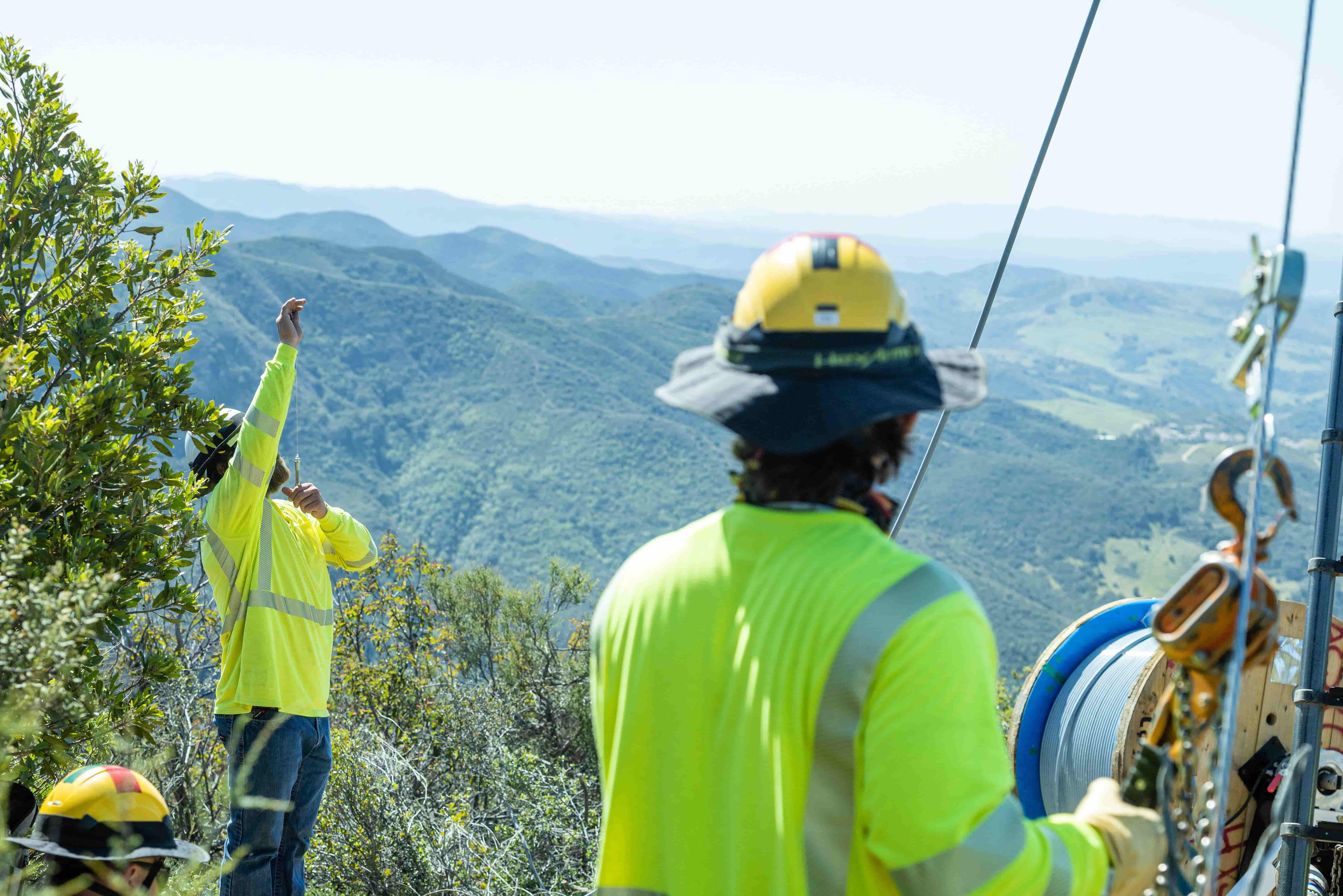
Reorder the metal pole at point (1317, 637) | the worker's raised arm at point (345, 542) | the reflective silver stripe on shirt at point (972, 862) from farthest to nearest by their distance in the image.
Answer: the worker's raised arm at point (345, 542), the metal pole at point (1317, 637), the reflective silver stripe on shirt at point (972, 862)

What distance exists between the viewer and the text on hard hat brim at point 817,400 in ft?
4.55

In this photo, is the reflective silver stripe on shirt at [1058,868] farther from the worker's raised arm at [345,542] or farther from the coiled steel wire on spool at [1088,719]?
the worker's raised arm at [345,542]

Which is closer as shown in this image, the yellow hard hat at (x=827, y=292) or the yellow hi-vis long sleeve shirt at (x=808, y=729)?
the yellow hi-vis long sleeve shirt at (x=808, y=729)

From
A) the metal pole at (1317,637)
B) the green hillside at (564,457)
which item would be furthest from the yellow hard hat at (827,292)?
the green hillside at (564,457)

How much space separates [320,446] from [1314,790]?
109 metres

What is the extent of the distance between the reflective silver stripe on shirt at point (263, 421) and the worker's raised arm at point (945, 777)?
279 cm

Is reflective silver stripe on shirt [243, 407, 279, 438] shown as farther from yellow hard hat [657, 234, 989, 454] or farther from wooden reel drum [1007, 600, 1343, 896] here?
wooden reel drum [1007, 600, 1343, 896]

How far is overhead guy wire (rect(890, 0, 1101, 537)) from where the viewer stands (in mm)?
3164

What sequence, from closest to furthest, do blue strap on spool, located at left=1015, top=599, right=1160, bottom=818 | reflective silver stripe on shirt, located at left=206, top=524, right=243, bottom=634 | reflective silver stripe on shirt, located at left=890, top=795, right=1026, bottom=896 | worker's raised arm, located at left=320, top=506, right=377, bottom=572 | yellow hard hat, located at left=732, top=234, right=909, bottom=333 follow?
reflective silver stripe on shirt, located at left=890, top=795, right=1026, bottom=896 → yellow hard hat, located at left=732, top=234, right=909, bottom=333 → reflective silver stripe on shirt, located at left=206, top=524, right=243, bottom=634 → blue strap on spool, located at left=1015, top=599, right=1160, bottom=818 → worker's raised arm, located at left=320, top=506, right=377, bottom=572

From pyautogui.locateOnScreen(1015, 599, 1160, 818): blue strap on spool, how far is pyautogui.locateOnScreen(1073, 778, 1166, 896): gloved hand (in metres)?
2.68

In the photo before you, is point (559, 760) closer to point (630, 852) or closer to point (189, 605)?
point (189, 605)

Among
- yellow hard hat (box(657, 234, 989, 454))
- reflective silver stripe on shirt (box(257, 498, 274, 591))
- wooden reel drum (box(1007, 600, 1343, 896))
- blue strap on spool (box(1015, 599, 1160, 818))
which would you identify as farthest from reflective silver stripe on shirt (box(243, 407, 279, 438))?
blue strap on spool (box(1015, 599, 1160, 818))

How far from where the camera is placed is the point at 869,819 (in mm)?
1271

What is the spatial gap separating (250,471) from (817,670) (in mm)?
2763
